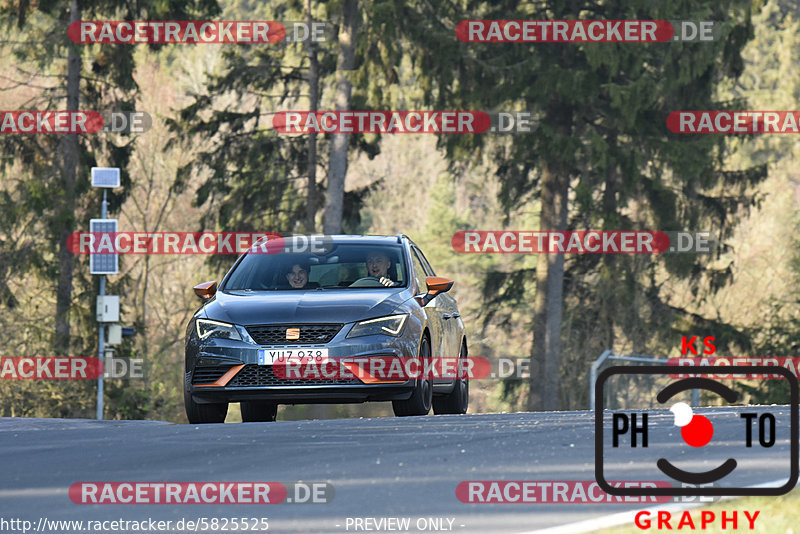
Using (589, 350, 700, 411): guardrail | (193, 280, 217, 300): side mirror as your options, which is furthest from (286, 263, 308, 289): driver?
(589, 350, 700, 411): guardrail

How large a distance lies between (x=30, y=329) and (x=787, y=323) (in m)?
17.6

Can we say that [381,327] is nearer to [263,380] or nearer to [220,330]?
[263,380]

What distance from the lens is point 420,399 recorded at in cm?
1408

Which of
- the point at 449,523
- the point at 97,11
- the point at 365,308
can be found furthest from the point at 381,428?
the point at 97,11

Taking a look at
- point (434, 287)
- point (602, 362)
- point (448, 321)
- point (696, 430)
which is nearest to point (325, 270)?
point (434, 287)

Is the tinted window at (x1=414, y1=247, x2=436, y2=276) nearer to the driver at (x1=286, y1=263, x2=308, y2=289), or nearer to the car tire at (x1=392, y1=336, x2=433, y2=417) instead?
the driver at (x1=286, y1=263, x2=308, y2=289)

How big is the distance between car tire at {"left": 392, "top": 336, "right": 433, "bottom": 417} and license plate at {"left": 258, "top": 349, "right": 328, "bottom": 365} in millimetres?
963

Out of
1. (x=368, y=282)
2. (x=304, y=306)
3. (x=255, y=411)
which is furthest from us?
(x=255, y=411)

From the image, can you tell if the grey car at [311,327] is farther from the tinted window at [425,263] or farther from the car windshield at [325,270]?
the tinted window at [425,263]

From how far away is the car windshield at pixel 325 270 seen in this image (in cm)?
1483

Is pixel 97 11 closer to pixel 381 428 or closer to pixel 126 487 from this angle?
pixel 381 428

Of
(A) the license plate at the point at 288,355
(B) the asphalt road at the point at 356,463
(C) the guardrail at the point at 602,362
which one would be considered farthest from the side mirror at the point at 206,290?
(C) the guardrail at the point at 602,362

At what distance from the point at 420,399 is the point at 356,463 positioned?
14.2ft

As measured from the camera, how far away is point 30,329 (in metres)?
33.9
